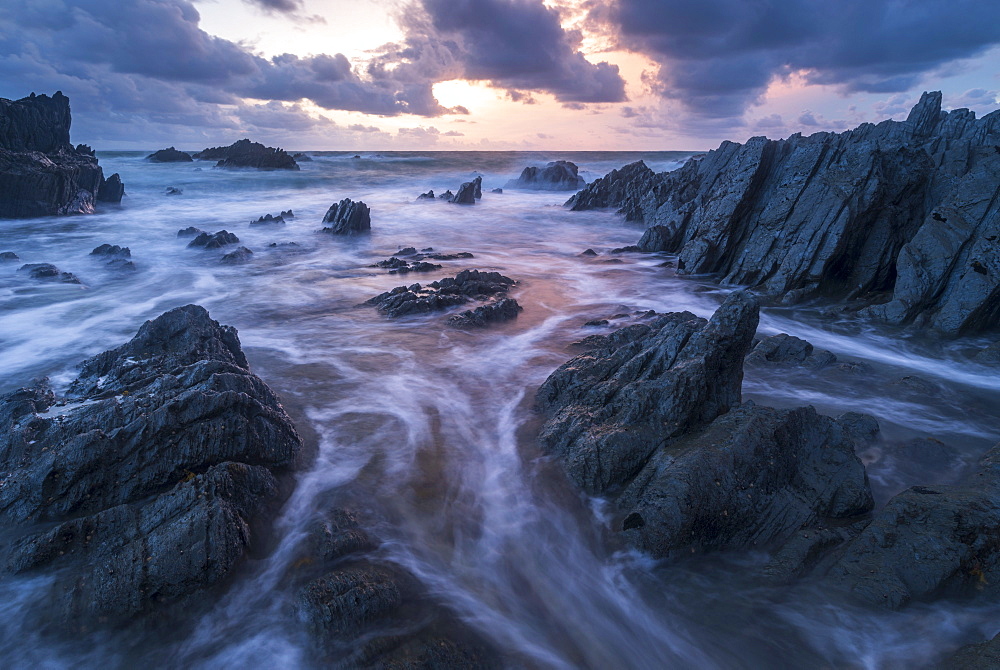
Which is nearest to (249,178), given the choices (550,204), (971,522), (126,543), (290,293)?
(550,204)

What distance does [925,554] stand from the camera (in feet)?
15.7

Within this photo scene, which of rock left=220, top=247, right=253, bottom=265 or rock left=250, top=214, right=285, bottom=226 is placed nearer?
rock left=220, top=247, right=253, bottom=265

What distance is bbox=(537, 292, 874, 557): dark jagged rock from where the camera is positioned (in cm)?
544

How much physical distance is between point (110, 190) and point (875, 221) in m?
43.8

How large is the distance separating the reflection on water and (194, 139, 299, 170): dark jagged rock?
165 feet

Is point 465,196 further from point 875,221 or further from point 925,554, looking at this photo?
point 925,554

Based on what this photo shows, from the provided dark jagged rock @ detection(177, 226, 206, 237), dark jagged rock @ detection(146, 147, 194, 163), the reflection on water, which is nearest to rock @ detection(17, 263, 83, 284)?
the reflection on water

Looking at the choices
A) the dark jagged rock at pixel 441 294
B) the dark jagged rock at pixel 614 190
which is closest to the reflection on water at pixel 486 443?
the dark jagged rock at pixel 441 294

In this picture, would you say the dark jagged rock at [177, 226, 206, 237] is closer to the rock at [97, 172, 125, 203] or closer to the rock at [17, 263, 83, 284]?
the rock at [17, 263, 83, 284]

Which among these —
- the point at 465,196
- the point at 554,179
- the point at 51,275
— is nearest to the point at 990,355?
the point at 51,275

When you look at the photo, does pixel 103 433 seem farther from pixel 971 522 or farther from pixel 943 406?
pixel 943 406

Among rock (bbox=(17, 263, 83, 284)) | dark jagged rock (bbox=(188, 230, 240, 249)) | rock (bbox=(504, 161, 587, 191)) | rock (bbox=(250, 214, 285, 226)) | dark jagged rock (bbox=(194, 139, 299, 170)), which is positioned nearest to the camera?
rock (bbox=(17, 263, 83, 284))

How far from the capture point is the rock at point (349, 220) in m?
27.0

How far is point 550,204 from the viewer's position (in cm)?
4353
